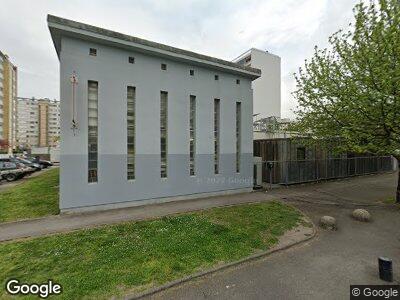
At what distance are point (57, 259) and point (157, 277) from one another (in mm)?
2874

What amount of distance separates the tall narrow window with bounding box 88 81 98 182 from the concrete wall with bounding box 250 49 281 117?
4283 cm

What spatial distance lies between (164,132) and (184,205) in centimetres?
409

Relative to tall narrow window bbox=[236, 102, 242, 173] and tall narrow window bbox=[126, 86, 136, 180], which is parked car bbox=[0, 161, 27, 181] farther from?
tall narrow window bbox=[236, 102, 242, 173]

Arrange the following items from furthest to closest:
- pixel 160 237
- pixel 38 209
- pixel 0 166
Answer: pixel 0 166 < pixel 38 209 < pixel 160 237

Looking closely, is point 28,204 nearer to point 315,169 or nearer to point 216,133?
point 216,133

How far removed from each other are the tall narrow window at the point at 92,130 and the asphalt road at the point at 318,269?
7.34 metres

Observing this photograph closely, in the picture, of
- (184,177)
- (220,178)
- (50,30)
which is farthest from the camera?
(220,178)

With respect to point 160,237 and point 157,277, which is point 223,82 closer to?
point 160,237

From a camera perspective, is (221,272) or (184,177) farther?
(184,177)

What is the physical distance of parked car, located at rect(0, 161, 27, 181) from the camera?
19.8 metres

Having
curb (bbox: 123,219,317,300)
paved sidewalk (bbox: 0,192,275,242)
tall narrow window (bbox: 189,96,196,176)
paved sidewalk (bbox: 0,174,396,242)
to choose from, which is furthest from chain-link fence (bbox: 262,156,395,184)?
curb (bbox: 123,219,317,300)

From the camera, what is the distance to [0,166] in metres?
19.9

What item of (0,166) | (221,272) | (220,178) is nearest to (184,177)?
(220,178)

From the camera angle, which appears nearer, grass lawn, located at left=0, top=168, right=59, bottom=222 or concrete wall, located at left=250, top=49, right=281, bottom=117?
grass lawn, located at left=0, top=168, right=59, bottom=222
